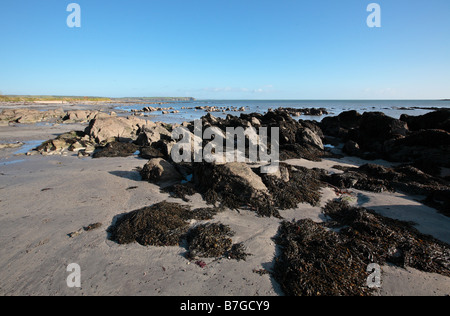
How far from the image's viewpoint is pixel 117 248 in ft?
12.5

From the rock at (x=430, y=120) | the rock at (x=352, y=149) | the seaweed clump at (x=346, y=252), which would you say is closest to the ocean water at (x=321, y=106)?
the rock at (x=430, y=120)

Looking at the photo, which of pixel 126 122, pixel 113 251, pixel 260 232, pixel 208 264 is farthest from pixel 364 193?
pixel 126 122

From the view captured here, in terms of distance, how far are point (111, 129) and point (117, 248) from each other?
39.2ft

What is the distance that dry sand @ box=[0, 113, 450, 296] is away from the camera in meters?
3.04

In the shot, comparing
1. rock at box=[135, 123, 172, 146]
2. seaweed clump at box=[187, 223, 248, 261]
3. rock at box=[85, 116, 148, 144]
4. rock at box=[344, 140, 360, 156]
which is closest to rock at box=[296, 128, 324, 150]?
rock at box=[344, 140, 360, 156]

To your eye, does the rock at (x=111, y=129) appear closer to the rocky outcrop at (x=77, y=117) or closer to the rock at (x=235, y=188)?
the rock at (x=235, y=188)

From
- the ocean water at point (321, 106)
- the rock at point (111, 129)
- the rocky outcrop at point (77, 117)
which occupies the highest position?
the ocean water at point (321, 106)

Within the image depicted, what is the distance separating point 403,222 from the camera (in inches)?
187

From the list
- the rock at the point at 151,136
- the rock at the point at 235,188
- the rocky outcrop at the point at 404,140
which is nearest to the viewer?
the rock at the point at 235,188

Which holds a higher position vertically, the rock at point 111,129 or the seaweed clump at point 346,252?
the rock at point 111,129

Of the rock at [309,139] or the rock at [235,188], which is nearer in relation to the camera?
the rock at [235,188]

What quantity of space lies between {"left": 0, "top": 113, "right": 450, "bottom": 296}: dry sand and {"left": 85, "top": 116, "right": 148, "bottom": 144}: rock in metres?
6.37

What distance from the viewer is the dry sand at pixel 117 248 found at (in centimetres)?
304

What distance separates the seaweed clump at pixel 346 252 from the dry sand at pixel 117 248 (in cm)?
22
